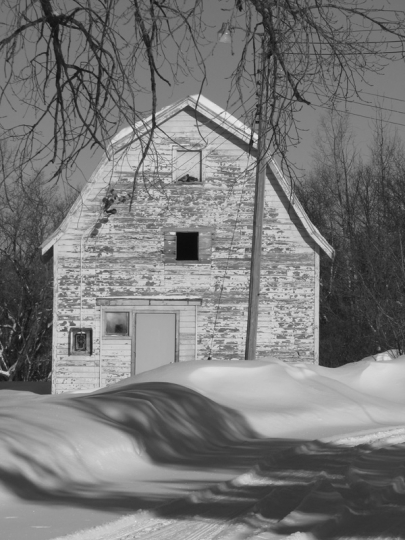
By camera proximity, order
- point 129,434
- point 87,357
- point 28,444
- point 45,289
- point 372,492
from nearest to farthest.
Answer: point 372,492 → point 28,444 → point 129,434 → point 87,357 → point 45,289

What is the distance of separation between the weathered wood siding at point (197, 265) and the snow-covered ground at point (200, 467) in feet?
29.1

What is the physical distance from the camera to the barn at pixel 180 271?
900 inches

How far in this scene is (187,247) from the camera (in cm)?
2375

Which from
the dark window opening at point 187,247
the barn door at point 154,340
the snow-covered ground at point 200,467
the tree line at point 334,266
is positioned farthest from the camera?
the tree line at point 334,266

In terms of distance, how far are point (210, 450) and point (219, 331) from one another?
Answer: 12957mm

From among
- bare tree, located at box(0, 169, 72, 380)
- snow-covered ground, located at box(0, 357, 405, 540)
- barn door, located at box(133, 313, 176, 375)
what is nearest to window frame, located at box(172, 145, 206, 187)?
barn door, located at box(133, 313, 176, 375)

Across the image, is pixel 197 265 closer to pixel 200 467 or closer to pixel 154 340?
pixel 154 340

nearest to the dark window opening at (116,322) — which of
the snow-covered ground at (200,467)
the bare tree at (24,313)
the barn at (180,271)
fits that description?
the barn at (180,271)

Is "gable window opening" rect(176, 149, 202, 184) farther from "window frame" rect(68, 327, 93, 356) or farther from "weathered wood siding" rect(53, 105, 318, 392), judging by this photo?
"window frame" rect(68, 327, 93, 356)

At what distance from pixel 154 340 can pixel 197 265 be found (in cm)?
223

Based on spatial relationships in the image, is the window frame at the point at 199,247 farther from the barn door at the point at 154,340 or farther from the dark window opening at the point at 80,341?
the dark window opening at the point at 80,341

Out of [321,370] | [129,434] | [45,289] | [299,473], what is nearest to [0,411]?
[129,434]

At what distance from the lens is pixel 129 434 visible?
9055 mm

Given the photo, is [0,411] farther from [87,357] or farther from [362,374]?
[87,357]
